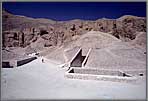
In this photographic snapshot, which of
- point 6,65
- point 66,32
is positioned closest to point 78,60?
point 66,32

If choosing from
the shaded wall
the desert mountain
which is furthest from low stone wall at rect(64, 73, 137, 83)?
the desert mountain

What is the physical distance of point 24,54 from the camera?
335cm

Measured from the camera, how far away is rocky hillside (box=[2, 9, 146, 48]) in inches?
130

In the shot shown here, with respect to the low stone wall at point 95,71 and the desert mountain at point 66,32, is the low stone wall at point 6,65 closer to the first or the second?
the desert mountain at point 66,32

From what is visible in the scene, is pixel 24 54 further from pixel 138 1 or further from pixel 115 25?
pixel 138 1

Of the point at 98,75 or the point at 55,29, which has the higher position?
the point at 55,29

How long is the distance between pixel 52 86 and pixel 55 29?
59 cm

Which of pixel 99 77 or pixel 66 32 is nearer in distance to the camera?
pixel 99 77

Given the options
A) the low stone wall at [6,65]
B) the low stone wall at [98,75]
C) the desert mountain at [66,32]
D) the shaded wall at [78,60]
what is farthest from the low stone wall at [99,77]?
the low stone wall at [6,65]

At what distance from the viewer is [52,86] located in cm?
333

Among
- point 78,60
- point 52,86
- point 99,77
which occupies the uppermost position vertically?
point 78,60

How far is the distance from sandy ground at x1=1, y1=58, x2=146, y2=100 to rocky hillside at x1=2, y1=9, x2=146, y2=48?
24cm

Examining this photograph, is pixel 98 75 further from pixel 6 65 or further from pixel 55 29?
pixel 6 65

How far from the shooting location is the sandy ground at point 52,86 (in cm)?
328
